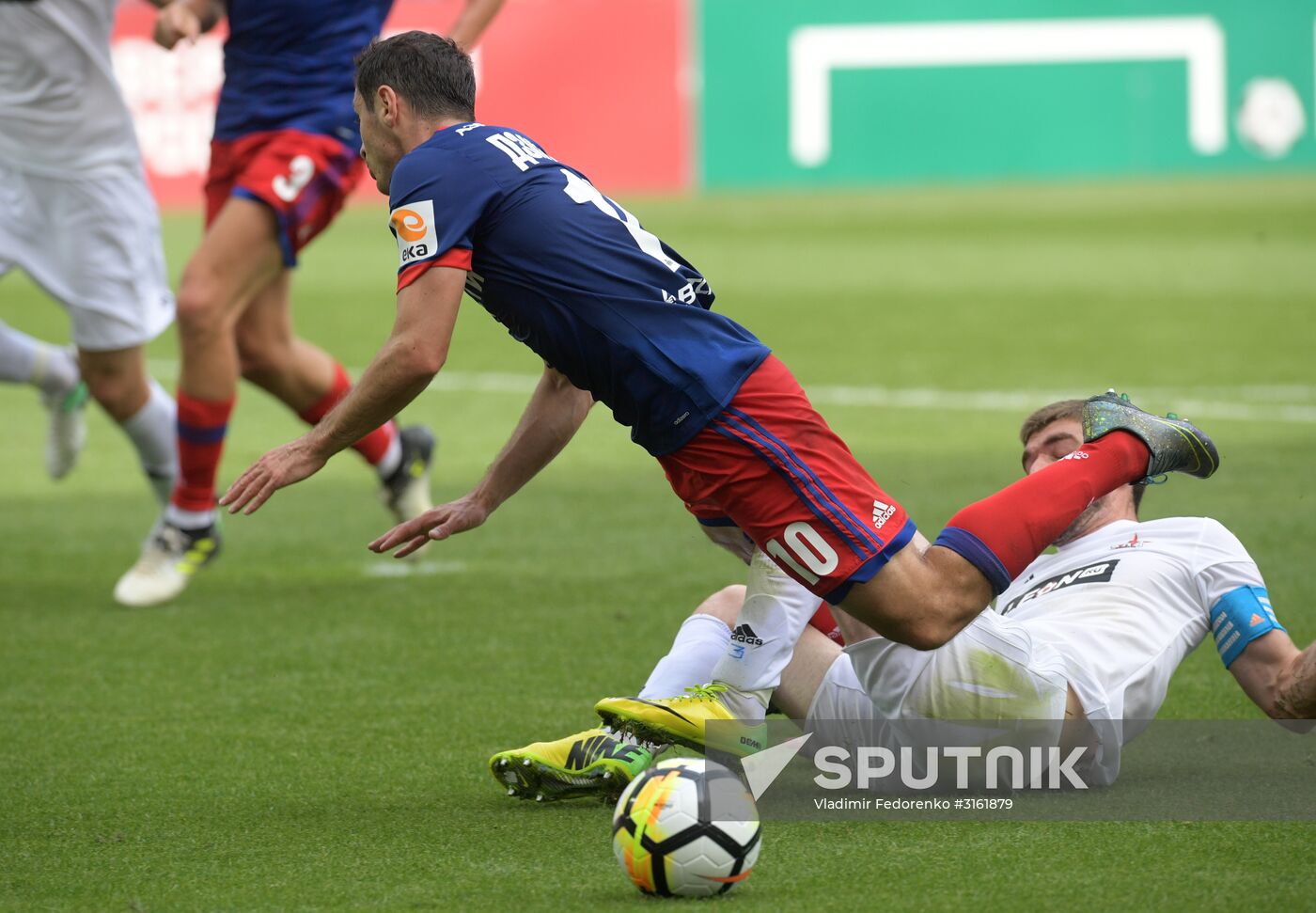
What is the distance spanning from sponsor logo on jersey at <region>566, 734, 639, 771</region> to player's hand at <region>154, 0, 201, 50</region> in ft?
9.76

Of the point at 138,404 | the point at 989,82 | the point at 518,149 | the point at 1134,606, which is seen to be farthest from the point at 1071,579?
the point at 989,82

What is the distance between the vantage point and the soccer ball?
10.6ft

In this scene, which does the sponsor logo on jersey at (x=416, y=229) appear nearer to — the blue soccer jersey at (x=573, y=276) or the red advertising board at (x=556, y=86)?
the blue soccer jersey at (x=573, y=276)

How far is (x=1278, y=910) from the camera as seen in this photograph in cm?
307

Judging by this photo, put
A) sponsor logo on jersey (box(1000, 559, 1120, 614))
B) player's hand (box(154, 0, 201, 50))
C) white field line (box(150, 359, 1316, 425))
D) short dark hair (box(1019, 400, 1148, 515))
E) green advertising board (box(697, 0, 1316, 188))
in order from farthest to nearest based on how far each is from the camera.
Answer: green advertising board (box(697, 0, 1316, 188)) → white field line (box(150, 359, 1316, 425)) → player's hand (box(154, 0, 201, 50)) → short dark hair (box(1019, 400, 1148, 515)) → sponsor logo on jersey (box(1000, 559, 1120, 614))

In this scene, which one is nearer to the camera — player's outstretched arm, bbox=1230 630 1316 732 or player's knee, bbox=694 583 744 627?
player's outstretched arm, bbox=1230 630 1316 732

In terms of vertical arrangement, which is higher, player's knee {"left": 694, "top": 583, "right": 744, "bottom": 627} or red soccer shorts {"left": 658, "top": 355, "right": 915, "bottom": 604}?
red soccer shorts {"left": 658, "top": 355, "right": 915, "bottom": 604}

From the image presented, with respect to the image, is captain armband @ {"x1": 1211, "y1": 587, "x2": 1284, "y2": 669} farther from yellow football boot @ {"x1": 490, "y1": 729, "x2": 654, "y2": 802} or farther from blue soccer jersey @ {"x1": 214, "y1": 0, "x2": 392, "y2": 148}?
blue soccer jersey @ {"x1": 214, "y1": 0, "x2": 392, "y2": 148}

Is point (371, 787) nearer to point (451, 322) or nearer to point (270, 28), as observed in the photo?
point (451, 322)

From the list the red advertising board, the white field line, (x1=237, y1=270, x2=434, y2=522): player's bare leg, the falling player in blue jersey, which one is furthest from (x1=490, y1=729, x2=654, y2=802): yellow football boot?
the red advertising board

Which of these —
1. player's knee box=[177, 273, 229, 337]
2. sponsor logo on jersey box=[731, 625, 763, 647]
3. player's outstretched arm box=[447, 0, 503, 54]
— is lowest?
sponsor logo on jersey box=[731, 625, 763, 647]

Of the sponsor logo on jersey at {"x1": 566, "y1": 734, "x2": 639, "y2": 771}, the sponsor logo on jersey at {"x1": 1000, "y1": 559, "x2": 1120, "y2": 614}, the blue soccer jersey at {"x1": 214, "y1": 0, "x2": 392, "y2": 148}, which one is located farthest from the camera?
the blue soccer jersey at {"x1": 214, "y1": 0, "x2": 392, "y2": 148}

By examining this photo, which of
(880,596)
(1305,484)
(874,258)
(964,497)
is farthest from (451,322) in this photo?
(874,258)

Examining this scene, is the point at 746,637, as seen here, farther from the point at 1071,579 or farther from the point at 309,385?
the point at 309,385
